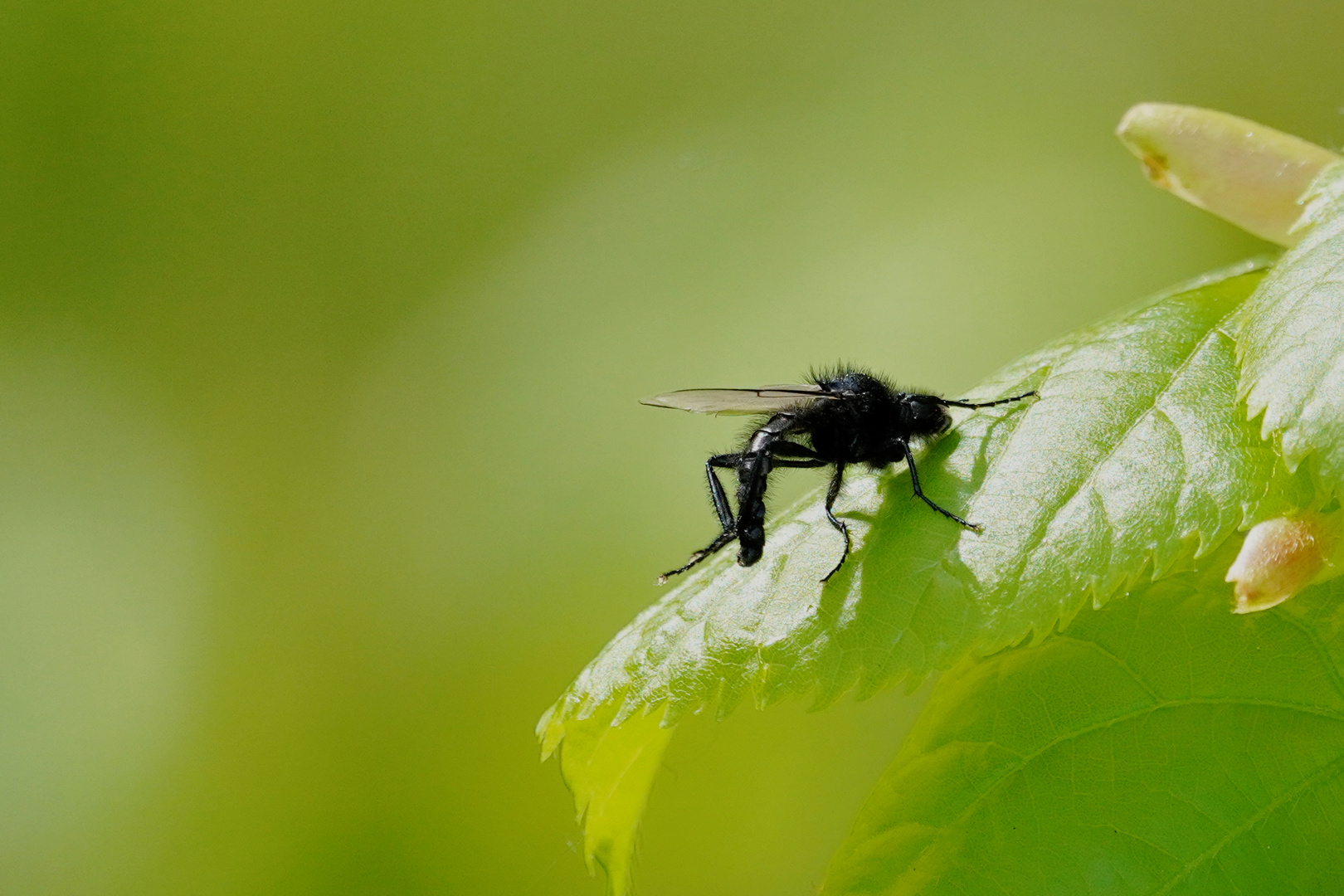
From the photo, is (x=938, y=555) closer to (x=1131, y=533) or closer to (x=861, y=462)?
(x=1131, y=533)

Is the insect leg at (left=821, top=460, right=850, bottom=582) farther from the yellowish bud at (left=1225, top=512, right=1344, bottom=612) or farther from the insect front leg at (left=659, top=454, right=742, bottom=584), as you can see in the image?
the yellowish bud at (left=1225, top=512, right=1344, bottom=612)

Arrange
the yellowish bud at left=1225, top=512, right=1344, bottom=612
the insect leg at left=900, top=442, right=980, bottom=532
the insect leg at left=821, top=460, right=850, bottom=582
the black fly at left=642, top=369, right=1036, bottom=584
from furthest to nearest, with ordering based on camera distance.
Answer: the black fly at left=642, top=369, right=1036, bottom=584 < the insect leg at left=821, top=460, right=850, bottom=582 < the insect leg at left=900, top=442, right=980, bottom=532 < the yellowish bud at left=1225, top=512, right=1344, bottom=612

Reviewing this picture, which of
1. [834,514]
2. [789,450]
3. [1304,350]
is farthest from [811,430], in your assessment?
[1304,350]

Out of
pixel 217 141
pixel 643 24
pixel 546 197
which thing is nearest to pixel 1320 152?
pixel 546 197

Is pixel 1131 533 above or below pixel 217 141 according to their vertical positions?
below

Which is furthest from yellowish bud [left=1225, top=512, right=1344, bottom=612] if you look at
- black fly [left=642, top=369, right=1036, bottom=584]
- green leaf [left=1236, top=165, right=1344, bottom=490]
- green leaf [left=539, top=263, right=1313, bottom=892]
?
black fly [left=642, top=369, right=1036, bottom=584]

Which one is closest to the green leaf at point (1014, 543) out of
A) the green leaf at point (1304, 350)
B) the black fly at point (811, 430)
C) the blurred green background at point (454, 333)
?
the green leaf at point (1304, 350)
